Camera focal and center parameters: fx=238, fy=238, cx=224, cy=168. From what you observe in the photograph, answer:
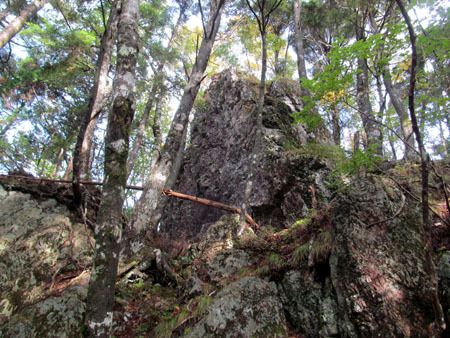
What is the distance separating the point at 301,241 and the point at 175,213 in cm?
709

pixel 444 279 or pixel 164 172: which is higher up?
pixel 164 172

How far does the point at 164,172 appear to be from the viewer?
6312 mm

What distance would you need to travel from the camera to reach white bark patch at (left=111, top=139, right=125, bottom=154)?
3.25 m

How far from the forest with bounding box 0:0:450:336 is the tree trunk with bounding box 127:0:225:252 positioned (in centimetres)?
3

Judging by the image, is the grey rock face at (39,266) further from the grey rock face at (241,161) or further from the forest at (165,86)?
the grey rock face at (241,161)

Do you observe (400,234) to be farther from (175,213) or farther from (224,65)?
(224,65)

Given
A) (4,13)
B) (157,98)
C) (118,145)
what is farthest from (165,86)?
(118,145)

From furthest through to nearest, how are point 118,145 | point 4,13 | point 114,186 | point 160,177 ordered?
1. point 4,13
2. point 160,177
3. point 118,145
4. point 114,186

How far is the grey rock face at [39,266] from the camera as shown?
3551 mm

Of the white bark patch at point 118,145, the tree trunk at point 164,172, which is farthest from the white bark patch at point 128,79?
the tree trunk at point 164,172

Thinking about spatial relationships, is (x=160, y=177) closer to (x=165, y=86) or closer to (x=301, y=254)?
(x=301, y=254)

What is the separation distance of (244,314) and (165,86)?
11.2 meters

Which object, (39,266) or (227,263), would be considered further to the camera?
(39,266)

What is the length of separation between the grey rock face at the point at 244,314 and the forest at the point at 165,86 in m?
1.42
